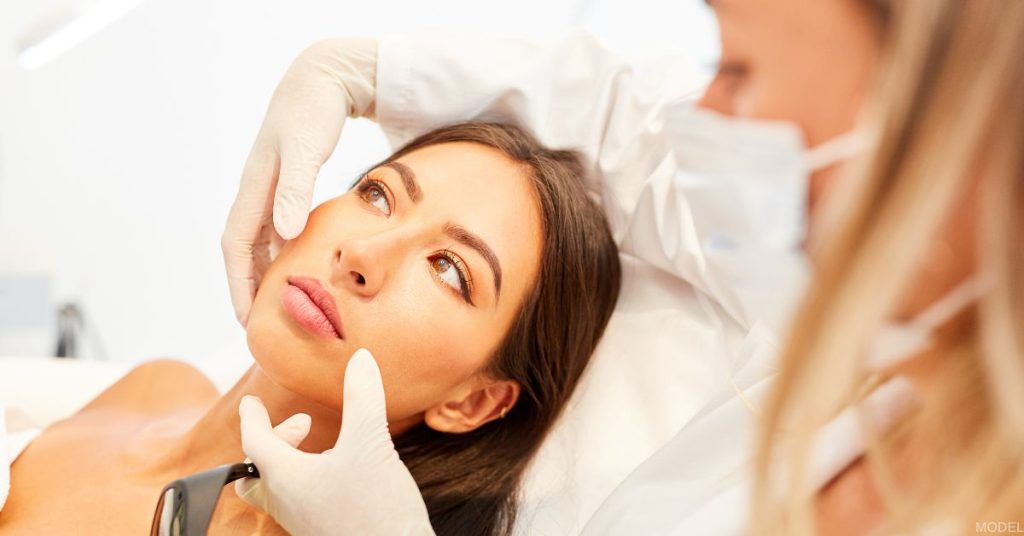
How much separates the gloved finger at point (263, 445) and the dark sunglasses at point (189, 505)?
0.09m

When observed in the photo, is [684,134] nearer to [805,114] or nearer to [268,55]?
[805,114]

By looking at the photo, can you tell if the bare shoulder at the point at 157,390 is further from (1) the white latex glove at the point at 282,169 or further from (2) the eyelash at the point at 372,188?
(2) the eyelash at the point at 372,188

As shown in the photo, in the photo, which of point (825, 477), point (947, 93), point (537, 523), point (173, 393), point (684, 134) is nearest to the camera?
point (947, 93)

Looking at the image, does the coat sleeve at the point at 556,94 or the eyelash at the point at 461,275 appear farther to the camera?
the coat sleeve at the point at 556,94

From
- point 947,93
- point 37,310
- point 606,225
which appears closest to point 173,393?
point 37,310

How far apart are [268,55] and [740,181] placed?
219 centimetres

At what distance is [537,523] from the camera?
4.68 feet

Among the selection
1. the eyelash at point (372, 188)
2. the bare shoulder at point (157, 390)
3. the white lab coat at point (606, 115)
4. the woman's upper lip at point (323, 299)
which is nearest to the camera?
the woman's upper lip at point (323, 299)

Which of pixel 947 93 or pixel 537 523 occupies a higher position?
pixel 947 93

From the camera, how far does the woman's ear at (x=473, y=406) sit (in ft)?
4.64

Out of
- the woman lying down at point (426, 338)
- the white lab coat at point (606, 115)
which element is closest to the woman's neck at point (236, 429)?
the woman lying down at point (426, 338)

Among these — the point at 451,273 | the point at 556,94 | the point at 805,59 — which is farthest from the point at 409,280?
the point at 805,59

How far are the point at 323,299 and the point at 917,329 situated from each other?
794 mm

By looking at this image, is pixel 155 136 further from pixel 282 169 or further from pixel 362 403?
pixel 362 403
